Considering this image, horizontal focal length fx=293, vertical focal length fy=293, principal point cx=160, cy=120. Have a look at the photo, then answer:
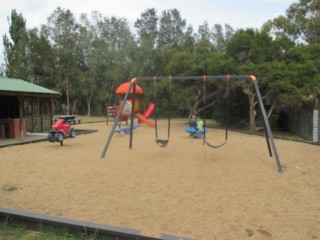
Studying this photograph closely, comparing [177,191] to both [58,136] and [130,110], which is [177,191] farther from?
[130,110]

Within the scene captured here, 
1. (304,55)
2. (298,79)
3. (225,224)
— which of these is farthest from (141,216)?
(304,55)

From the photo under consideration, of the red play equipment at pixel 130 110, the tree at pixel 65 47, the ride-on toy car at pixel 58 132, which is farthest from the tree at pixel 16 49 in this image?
→ the ride-on toy car at pixel 58 132

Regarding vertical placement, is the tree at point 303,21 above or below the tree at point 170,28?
below

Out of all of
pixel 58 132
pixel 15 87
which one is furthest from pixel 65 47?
pixel 58 132

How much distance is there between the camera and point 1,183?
5355 millimetres

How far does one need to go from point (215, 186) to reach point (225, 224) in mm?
1658

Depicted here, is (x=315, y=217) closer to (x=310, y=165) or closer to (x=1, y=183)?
(x=310, y=165)

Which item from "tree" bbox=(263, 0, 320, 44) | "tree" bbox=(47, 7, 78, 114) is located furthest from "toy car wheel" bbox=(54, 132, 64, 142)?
"tree" bbox=(47, 7, 78, 114)

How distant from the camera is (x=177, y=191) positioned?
4.88 m

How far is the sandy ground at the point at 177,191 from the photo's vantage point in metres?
3.54

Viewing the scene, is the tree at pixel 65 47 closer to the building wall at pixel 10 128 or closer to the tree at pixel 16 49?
the tree at pixel 16 49

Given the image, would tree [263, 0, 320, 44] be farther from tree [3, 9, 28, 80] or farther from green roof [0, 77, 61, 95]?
tree [3, 9, 28, 80]

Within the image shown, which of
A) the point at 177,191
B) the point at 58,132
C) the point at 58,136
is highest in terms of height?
the point at 58,132

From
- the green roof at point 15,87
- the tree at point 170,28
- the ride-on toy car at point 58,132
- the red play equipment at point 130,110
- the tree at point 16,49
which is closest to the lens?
the ride-on toy car at point 58,132
